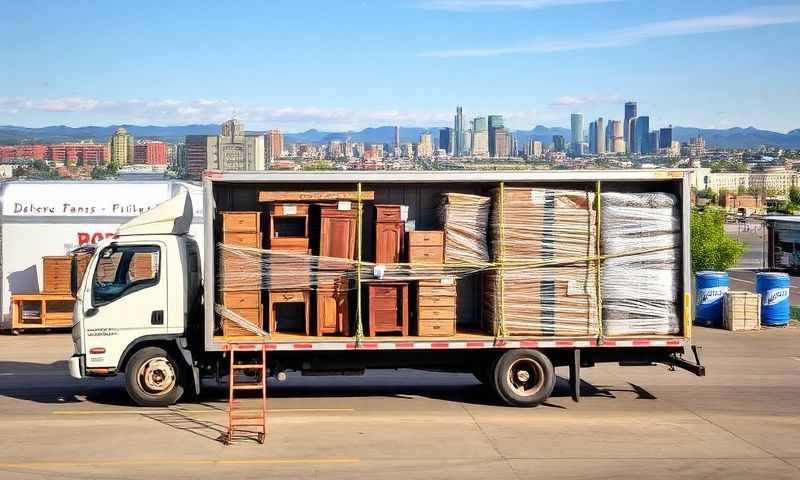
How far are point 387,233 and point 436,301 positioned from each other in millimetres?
1279

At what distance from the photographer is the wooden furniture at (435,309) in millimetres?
14133

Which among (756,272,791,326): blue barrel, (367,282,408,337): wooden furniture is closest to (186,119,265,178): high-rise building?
(756,272,791,326): blue barrel

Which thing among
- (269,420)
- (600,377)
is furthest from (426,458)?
(600,377)

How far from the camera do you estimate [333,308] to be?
1409 cm

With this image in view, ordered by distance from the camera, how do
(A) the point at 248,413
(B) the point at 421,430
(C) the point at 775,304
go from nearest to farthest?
(B) the point at 421,430
(A) the point at 248,413
(C) the point at 775,304

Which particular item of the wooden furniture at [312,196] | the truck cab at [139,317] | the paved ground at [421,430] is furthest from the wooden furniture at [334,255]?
the truck cab at [139,317]

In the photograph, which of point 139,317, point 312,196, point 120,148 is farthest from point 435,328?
point 120,148

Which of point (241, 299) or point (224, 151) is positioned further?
point (224, 151)

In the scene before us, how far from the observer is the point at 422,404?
14.8 metres

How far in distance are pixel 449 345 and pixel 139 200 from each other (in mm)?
12963

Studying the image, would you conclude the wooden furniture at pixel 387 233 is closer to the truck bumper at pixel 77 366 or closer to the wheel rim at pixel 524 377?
the wheel rim at pixel 524 377

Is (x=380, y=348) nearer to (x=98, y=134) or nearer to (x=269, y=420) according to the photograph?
(x=269, y=420)

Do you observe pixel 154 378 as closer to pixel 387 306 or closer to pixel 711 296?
pixel 387 306

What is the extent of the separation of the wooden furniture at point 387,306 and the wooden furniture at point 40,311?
11937 mm
